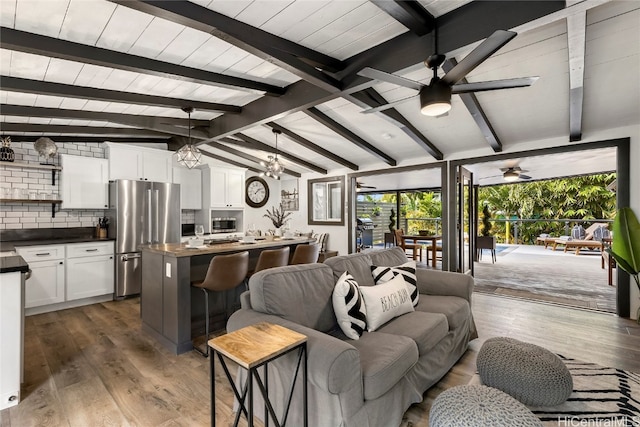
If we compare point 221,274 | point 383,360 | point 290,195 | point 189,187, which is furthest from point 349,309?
point 290,195

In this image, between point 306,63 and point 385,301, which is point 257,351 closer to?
point 385,301

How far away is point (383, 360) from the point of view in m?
1.70

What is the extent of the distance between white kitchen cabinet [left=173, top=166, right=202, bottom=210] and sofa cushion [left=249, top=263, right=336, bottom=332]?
14.4ft

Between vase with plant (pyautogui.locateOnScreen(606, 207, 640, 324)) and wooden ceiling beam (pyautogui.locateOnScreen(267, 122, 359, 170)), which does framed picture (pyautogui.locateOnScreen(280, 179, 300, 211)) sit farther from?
vase with plant (pyautogui.locateOnScreen(606, 207, 640, 324))

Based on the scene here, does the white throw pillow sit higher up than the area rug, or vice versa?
the white throw pillow

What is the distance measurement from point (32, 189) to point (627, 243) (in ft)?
25.5

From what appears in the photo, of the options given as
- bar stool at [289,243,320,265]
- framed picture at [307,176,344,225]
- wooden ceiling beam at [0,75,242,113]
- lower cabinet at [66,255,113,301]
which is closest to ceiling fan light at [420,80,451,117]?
bar stool at [289,243,320,265]

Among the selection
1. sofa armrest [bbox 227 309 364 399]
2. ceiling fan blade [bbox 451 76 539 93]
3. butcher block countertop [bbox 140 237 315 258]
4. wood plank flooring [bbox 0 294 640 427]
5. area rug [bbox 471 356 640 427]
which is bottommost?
wood plank flooring [bbox 0 294 640 427]

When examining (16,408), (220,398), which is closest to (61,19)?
(16,408)

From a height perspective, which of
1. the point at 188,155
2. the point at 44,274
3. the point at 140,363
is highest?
the point at 188,155

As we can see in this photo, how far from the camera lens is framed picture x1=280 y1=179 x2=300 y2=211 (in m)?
7.64

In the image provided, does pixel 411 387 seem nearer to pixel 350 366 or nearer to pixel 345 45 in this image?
pixel 350 366

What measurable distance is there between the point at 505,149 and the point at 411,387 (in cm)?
397

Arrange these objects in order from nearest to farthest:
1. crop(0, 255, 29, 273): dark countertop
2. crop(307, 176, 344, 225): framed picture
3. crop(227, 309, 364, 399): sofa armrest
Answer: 1. crop(227, 309, 364, 399): sofa armrest
2. crop(0, 255, 29, 273): dark countertop
3. crop(307, 176, 344, 225): framed picture
